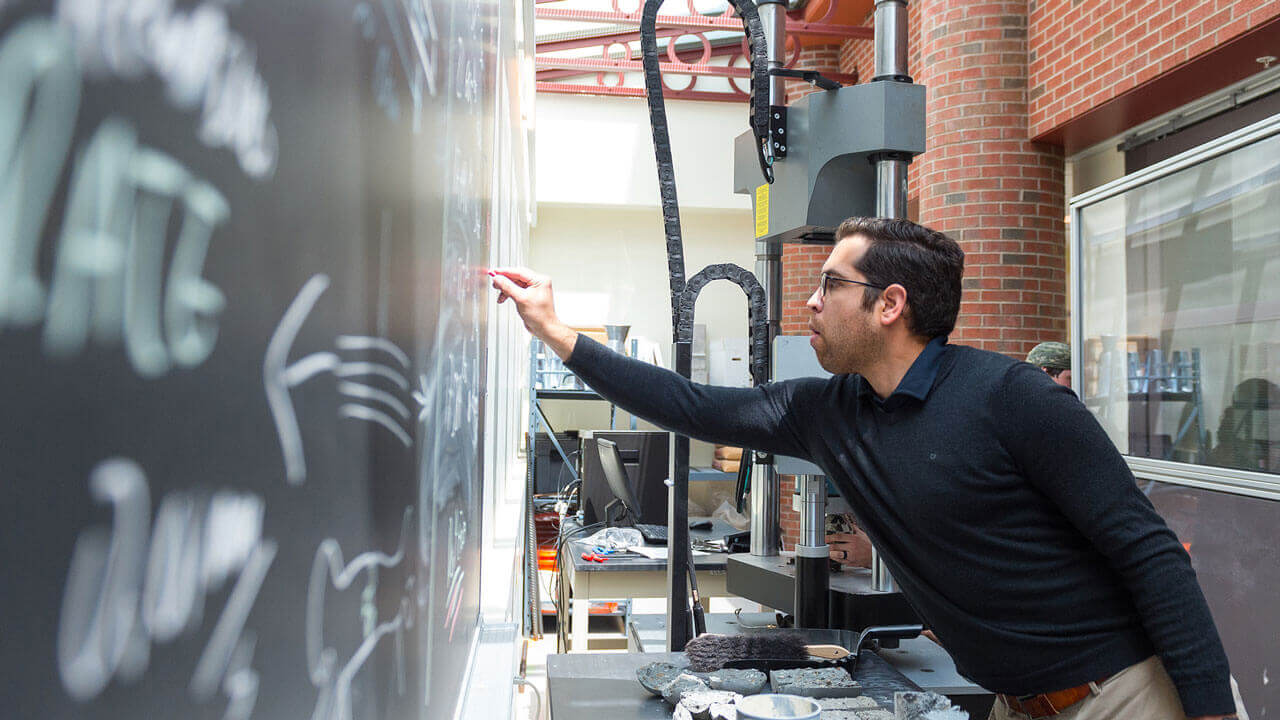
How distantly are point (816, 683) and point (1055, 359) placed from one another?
266 centimetres

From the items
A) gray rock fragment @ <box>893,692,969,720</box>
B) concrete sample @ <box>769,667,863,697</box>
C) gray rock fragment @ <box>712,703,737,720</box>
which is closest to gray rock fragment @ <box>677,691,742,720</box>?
gray rock fragment @ <box>712,703,737,720</box>

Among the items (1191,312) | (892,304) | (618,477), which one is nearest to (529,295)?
(892,304)

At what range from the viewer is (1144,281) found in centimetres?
278

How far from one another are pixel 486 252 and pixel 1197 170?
2.21 m

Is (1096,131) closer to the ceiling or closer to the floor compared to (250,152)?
closer to the ceiling

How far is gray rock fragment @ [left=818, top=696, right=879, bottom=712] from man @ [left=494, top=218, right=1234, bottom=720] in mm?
162

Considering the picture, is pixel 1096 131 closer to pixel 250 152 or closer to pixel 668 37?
pixel 668 37

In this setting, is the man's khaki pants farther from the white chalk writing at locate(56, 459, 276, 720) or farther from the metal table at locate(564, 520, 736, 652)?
the metal table at locate(564, 520, 736, 652)

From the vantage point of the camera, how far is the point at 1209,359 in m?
2.49

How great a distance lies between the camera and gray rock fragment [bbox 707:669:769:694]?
1474mm

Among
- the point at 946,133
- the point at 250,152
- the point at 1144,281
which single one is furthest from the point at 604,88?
the point at 250,152

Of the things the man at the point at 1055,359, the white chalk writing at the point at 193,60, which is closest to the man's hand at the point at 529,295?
the white chalk writing at the point at 193,60

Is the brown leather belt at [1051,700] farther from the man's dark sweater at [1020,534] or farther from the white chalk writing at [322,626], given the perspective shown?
the white chalk writing at [322,626]

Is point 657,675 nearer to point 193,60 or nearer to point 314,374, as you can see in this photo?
point 314,374
